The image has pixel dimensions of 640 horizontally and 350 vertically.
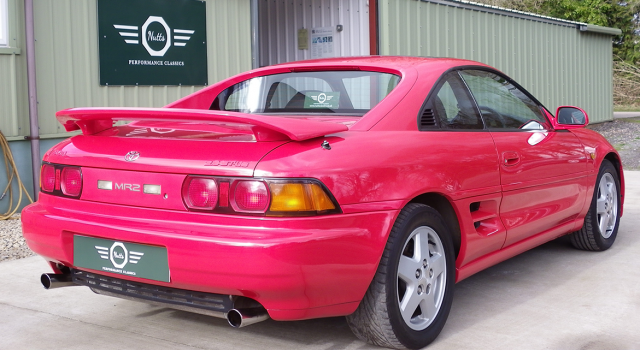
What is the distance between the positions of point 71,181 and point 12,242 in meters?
2.79

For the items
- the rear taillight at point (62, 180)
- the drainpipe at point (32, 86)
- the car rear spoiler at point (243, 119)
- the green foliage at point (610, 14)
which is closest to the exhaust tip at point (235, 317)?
the car rear spoiler at point (243, 119)

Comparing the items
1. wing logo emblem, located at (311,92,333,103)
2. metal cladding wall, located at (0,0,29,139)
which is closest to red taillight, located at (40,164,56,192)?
Answer: wing logo emblem, located at (311,92,333,103)

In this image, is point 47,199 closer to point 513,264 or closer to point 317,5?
point 513,264

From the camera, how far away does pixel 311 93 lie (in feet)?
12.2

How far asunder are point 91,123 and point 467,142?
1792 millimetres

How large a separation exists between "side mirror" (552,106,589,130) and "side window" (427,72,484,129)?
947mm

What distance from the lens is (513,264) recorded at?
4.75 meters

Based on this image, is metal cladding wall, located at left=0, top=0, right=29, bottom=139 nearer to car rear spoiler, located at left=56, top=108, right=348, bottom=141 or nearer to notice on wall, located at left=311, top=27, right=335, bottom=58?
car rear spoiler, located at left=56, top=108, right=348, bottom=141

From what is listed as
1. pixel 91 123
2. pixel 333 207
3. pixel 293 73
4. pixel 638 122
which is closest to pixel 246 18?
pixel 293 73

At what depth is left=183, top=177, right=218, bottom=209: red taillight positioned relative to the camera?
2.69 metres

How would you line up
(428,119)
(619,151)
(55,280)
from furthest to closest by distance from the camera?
(619,151) < (428,119) < (55,280)

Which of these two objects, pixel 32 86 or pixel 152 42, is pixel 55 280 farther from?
pixel 152 42

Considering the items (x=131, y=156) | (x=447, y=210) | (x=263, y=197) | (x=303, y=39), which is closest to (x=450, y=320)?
(x=447, y=210)

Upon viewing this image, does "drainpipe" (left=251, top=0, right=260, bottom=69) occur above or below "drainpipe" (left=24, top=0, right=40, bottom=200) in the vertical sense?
above
